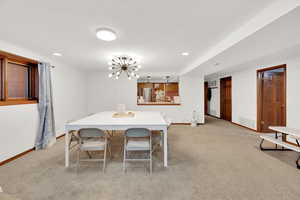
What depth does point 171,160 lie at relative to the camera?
2.44m

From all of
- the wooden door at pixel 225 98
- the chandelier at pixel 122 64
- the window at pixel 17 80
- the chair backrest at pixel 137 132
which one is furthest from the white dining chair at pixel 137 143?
the wooden door at pixel 225 98

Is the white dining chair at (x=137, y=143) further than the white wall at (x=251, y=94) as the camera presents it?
No

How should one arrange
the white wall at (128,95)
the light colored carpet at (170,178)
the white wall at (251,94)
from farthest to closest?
the white wall at (128,95) → the white wall at (251,94) → the light colored carpet at (170,178)

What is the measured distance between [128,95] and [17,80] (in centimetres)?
324

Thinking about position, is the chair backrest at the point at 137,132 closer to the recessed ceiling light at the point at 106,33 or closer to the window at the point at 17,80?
the recessed ceiling light at the point at 106,33

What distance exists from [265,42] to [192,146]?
2.34 metres

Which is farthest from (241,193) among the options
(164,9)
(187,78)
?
(187,78)

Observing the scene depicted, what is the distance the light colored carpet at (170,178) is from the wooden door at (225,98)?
11.4 ft

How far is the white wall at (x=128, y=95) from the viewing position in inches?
213

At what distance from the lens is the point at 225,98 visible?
6.31 meters

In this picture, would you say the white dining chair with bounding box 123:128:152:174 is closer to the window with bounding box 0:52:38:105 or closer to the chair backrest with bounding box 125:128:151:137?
the chair backrest with bounding box 125:128:151:137

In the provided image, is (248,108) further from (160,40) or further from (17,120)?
(17,120)

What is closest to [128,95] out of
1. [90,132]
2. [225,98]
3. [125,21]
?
[90,132]

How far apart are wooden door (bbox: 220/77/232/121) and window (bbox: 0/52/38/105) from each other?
268 inches
